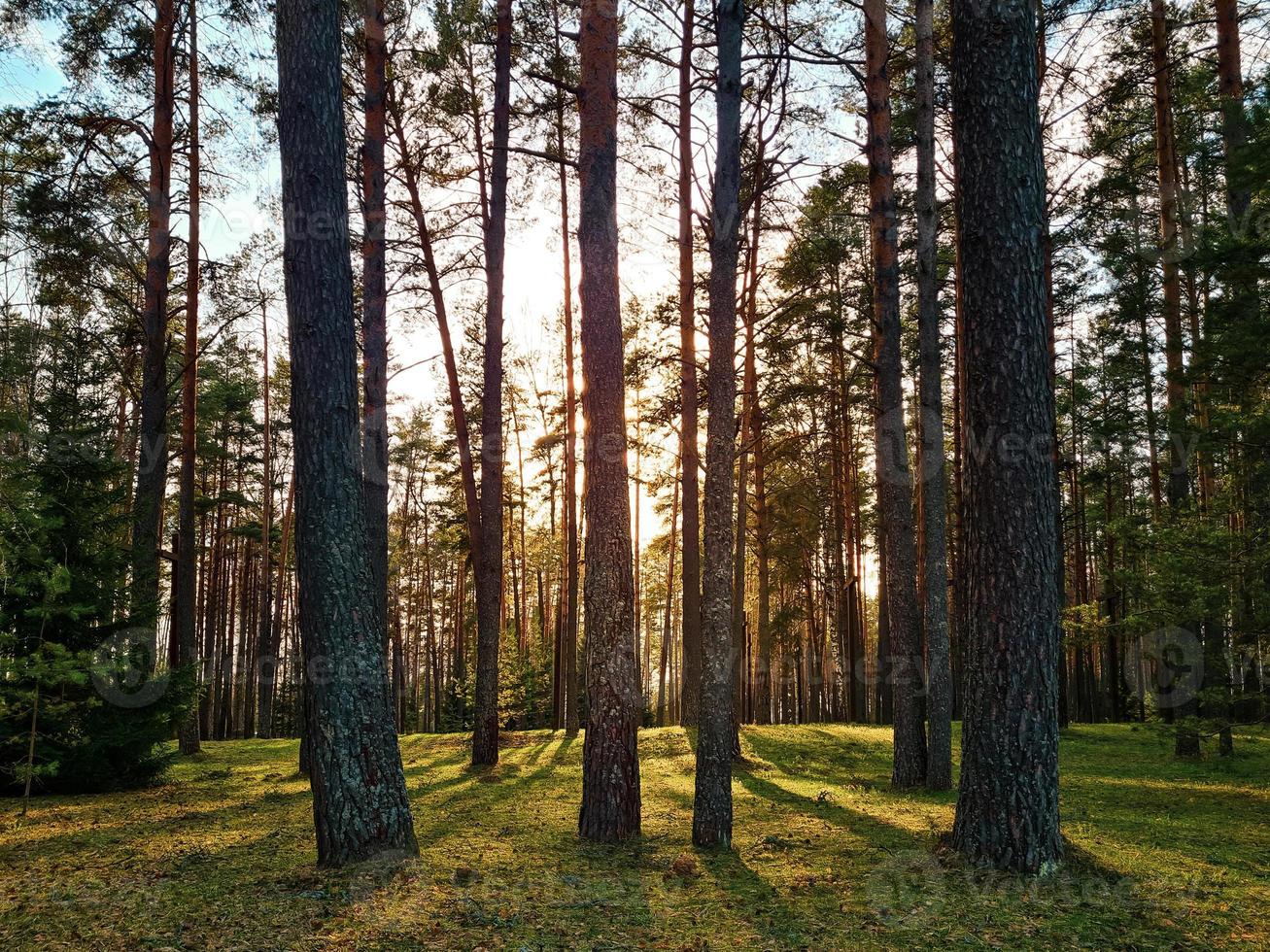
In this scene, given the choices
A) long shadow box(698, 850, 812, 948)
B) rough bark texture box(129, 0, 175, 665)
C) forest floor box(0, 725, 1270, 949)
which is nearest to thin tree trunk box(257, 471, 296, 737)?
rough bark texture box(129, 0, 175, 665)

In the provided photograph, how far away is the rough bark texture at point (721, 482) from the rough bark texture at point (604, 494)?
61 cm

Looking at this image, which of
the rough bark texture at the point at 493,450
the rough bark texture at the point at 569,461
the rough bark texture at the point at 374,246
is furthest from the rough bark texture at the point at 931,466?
the rough bark texture at the point at 569,461

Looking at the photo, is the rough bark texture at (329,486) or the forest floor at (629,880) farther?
the rough bark texture at (329,486)

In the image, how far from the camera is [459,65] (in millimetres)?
12852

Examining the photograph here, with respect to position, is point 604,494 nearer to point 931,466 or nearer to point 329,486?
point 329,486

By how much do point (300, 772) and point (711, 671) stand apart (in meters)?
7.79

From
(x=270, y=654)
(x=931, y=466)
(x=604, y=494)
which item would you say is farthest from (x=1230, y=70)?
(x=270, y=654)

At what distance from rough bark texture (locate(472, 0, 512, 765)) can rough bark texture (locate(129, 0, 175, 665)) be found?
4927mm

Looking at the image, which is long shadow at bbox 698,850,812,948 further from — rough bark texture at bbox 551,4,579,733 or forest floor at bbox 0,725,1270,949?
rough bark texture at bbox 551,4,579,733

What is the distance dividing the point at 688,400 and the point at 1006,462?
25.6 feet

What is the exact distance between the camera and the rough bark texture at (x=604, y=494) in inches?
243

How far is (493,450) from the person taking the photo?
11.3 m

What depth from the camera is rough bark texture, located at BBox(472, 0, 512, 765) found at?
1112 centimetres

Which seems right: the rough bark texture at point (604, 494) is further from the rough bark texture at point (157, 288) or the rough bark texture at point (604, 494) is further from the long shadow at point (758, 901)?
the rough bark texture at point (157, 288)
